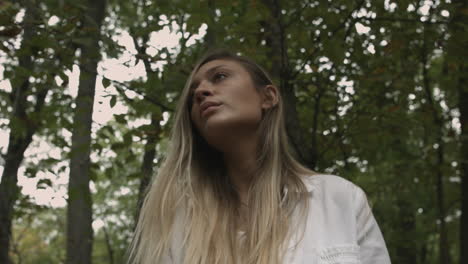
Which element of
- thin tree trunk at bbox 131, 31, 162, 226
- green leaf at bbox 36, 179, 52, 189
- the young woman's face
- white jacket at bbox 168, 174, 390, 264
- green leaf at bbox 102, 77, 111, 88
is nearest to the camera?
white jacket at bbox 168, 174, 390, 264

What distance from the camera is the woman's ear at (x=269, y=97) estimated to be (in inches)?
117

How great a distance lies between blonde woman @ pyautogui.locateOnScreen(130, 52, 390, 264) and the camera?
2420 millimetres

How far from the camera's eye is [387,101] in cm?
490

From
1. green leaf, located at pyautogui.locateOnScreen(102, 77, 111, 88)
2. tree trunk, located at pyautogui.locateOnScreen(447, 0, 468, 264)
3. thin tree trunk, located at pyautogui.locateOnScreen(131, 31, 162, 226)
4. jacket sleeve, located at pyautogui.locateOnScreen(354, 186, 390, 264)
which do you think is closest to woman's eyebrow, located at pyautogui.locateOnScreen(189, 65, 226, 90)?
thin tree trunk, located at pyautogui.locateOnScreen(131, 31, 162, 226)

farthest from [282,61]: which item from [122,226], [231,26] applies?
[122,226]

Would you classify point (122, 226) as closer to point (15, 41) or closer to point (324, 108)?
point (324, 108)

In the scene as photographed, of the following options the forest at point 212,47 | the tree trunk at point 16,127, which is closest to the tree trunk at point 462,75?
the forest at point 212,47

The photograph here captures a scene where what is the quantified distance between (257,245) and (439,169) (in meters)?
3.63

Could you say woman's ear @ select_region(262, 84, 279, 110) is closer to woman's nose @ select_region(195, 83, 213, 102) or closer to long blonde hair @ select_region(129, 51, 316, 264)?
long blonde hair @ select_region(129, 51, 316, 264)

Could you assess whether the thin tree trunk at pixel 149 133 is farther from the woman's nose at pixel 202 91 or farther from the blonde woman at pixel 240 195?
the woman's nose at pixel 202 91

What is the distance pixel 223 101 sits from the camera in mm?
2689

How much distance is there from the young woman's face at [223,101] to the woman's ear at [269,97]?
72mm

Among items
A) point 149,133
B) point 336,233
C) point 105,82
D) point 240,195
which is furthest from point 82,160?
point 336,233

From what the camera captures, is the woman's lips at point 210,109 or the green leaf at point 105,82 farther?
the green leaf at point 105,82
